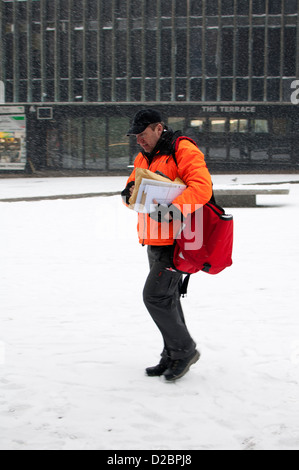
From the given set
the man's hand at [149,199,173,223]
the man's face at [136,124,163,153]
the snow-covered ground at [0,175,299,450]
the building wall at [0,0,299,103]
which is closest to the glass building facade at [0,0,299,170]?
the building wall at [0,0,299,103]

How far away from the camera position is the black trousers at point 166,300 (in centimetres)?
393

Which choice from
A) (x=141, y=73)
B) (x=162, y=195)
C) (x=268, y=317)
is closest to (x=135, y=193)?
(x=162, y=195)

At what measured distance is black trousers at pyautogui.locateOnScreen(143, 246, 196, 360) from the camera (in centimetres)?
393

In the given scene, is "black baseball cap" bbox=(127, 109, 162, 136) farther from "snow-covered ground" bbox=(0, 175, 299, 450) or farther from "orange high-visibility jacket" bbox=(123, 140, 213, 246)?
"snow-covered ground" bbox=(0, 175, 299, 450)

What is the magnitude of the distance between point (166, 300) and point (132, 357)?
2.68ft

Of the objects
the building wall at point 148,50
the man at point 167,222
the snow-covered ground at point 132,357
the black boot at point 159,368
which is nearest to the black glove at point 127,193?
the man at point 167,222

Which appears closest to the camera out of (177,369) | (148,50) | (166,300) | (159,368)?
(166,300)

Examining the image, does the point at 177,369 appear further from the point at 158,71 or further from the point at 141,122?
the point at 158,71

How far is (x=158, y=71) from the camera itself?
34.7 metres

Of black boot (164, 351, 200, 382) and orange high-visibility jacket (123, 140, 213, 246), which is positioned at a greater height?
orange high-visibility jacket (123, 140, 213, 246)

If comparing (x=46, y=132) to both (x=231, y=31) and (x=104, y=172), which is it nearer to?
(x=104, y=172)

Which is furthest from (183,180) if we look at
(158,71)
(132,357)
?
(158,71)

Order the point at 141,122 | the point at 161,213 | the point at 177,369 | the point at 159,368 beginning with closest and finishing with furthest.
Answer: the point at 161,213 < the point at 141,122 < the point at 177,369 < the point at 159,368

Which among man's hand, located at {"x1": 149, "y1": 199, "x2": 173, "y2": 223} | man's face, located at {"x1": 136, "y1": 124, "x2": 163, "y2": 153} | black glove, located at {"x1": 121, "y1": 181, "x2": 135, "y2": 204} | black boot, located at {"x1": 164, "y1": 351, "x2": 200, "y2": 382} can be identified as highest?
man's face, located at {"x1": 136, "y1": 124, "x2": 163, "y2": 153}
